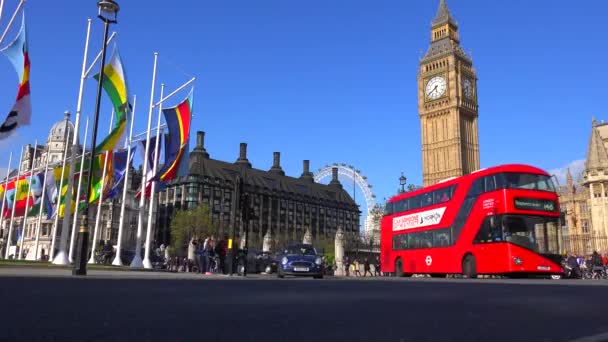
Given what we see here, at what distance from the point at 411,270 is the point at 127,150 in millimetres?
18200

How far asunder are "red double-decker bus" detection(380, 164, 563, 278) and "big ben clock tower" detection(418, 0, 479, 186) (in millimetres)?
68199

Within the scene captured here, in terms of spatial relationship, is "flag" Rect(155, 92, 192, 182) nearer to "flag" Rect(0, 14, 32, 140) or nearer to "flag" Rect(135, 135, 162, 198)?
"flag" Rect(135, 135, 162, 198)

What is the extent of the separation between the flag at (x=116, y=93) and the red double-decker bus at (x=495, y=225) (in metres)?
15.7

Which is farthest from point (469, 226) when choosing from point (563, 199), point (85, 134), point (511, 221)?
point (563, 199)

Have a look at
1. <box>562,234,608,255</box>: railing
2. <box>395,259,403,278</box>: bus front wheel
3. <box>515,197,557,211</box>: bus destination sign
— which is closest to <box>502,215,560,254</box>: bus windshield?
<box>515,197,557,211</box>: bus destination sign

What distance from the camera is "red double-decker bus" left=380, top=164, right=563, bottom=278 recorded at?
18703 mm

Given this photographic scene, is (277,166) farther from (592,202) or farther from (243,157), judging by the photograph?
(592,202)

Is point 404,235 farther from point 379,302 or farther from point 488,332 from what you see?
point 488,332

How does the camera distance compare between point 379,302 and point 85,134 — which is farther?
point 85,134

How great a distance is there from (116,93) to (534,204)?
19807 mm

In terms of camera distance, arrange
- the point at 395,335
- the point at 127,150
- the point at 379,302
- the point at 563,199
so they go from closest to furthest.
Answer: the point at 395,335
the point at 379,302
the point at 127,150
the point at 563,199

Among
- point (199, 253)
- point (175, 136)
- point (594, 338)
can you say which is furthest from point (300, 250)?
point (594, 338)

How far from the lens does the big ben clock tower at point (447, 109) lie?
88.9m

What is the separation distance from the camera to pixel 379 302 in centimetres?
719
